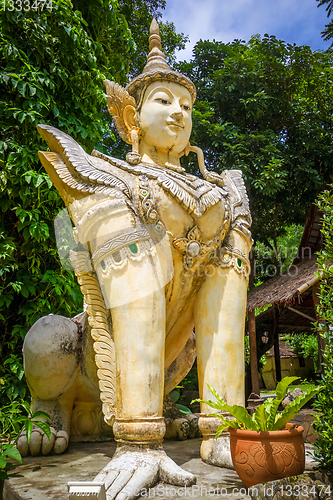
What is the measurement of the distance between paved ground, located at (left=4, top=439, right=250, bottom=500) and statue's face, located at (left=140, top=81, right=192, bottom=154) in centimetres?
198

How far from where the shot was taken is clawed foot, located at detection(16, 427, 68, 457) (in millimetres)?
2666

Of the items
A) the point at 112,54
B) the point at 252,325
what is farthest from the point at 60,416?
the point at 252,325

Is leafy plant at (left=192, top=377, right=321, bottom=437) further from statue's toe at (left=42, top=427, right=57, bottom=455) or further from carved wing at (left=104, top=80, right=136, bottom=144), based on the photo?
carved wing at (left=104, top=80, right=136, bottom=144)

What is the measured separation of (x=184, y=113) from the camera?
2.81 metres

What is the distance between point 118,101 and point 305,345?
14416 millimetres

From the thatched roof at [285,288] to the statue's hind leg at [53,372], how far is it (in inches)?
239

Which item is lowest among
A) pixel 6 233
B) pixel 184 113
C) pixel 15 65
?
pixel 6 233

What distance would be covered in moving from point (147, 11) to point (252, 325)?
7755 millimetres

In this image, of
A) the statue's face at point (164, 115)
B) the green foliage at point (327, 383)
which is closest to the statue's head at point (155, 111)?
the statue's face at point (164, 115)

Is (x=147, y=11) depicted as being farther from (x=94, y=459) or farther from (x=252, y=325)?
(x=94, y=459)

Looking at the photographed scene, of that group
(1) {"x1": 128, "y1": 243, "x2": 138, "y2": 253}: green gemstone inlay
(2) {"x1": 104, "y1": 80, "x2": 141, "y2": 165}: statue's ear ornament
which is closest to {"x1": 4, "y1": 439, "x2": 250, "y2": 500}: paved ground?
(1) {"x1": 128, "y1": 243, "x2": 138, "y2": 253}: green gemstone inlay

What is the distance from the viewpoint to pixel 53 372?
9.19 ft

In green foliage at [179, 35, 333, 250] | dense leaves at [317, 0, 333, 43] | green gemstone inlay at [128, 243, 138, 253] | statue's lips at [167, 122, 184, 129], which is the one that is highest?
dense leaves at [317, 0, 333, 43]

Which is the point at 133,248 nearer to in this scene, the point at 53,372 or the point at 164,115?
the point at 164,115
